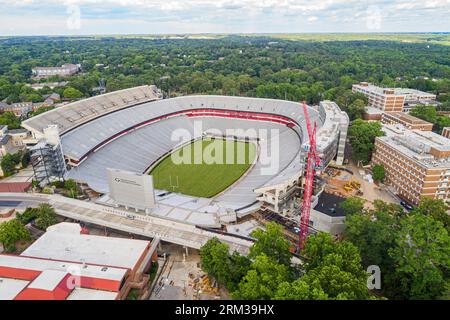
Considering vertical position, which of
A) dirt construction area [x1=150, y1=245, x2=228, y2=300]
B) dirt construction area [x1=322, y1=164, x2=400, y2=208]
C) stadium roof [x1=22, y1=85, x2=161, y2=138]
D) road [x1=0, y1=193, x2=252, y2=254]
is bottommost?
dirt construction area [x1=150, y1=245, x2=228, y2=300]

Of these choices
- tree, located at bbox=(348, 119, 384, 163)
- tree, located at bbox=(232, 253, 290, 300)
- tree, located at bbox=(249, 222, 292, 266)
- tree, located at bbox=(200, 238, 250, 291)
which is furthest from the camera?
tree, located at bbox=(348, 119, 384, 163)

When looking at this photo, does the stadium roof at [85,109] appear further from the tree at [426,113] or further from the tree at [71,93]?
the tree at [426,113]

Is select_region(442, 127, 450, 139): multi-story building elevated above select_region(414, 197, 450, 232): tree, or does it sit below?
below

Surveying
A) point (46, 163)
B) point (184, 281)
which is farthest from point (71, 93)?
point (184, 281)

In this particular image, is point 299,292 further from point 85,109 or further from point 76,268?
point 85,109

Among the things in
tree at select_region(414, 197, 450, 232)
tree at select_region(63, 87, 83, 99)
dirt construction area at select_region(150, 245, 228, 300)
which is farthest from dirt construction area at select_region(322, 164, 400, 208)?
tree at select_region(63, 87, 83, 99)

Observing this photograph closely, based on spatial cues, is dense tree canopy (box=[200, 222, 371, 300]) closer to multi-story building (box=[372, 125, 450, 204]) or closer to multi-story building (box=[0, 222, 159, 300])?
multi-story building (box=[0, 222, 159, 300])

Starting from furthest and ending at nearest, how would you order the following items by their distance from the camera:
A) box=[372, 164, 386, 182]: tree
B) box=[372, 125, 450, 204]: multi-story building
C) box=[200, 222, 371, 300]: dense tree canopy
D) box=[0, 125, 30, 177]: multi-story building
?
box=[0, 125, 30, 177]: multi-story building < box=[372, 164, 386, 182]: tree < box=[372, 125, 450, 204]: multi-story building < box=[200, 222, 371, 300]: dense tree canopy
